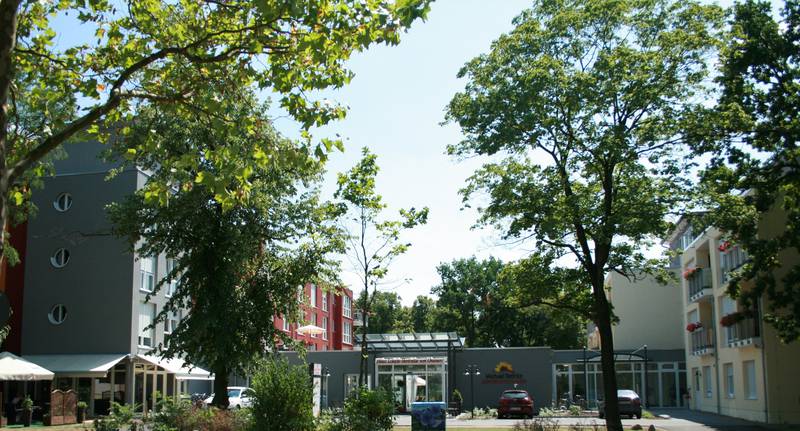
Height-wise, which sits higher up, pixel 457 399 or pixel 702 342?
pixel 702 342

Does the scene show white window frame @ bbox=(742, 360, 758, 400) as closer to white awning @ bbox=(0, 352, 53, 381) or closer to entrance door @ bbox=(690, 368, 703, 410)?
entrance door @ bbox=(690, 368, 703, 410)

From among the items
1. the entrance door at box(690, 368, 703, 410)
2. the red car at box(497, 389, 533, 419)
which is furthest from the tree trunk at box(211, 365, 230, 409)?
the entrance door at box(690, 368, 703, 410)

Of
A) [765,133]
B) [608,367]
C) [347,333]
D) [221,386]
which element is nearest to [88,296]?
[221,386]

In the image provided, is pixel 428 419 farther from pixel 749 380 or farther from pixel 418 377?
pixel 418 377

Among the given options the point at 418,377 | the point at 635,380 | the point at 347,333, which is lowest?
the point at 635,380

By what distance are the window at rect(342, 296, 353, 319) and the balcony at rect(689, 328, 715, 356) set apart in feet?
131

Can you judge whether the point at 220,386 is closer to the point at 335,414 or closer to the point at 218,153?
the point at 335,414

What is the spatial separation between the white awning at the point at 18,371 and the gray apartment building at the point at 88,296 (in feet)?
13.4

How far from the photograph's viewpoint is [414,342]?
1647 inches

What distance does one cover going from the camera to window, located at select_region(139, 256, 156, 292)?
35.5m

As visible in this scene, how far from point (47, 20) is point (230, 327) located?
46.1ft

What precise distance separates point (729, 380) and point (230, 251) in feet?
82.4

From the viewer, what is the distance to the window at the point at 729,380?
1399 inches

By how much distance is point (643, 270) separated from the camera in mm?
23250
